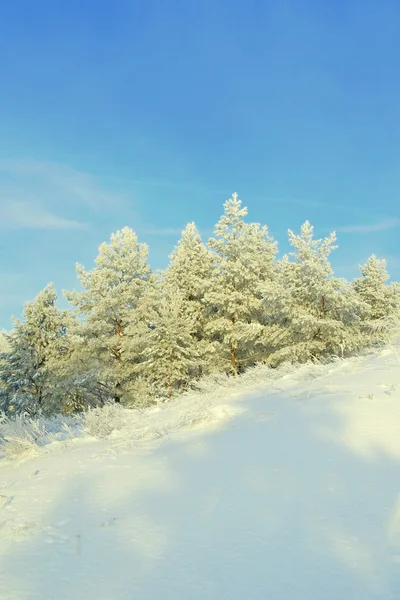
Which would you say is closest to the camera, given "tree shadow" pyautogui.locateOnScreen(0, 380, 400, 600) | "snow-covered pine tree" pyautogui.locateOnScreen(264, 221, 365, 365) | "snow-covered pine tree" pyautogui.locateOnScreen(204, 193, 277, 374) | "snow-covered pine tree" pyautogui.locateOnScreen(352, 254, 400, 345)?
"tree shadow" pyautogui.locateOnScreen(0, 380, 400, 600)

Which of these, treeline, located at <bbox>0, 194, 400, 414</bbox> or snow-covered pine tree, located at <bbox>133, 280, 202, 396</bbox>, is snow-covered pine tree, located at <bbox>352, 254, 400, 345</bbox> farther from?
→ snow-covered pine tree, located at <bbox>133, 280, 202, 396</bbox>

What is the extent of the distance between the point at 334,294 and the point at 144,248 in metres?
11.8

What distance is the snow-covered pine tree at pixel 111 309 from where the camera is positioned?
23578mm

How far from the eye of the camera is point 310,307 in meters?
21.3

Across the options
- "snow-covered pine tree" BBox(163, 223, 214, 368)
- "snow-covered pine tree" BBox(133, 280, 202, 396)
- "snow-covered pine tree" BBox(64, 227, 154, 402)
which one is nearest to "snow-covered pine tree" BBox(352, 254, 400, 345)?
"snow-covered pine tree" BBox(163, 223, 214, 368)

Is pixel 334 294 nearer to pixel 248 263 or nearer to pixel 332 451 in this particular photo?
pixel 248 263

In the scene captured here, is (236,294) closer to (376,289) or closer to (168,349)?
(168,349)

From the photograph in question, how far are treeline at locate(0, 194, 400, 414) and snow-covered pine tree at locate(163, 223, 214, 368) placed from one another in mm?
63

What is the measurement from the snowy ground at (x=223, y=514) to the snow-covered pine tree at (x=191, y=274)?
717 inches

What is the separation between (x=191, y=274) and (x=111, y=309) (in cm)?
502

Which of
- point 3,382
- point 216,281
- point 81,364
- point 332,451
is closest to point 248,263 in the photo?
point 216,281

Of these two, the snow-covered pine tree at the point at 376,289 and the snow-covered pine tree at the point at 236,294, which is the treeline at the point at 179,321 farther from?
the snow-covered pine tree at the point at 376,289

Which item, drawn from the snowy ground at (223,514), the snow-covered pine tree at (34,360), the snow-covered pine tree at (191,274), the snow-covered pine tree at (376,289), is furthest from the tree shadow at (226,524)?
the snow-covered pine tree at (376,289)

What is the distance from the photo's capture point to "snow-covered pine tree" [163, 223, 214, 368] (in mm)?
24016
